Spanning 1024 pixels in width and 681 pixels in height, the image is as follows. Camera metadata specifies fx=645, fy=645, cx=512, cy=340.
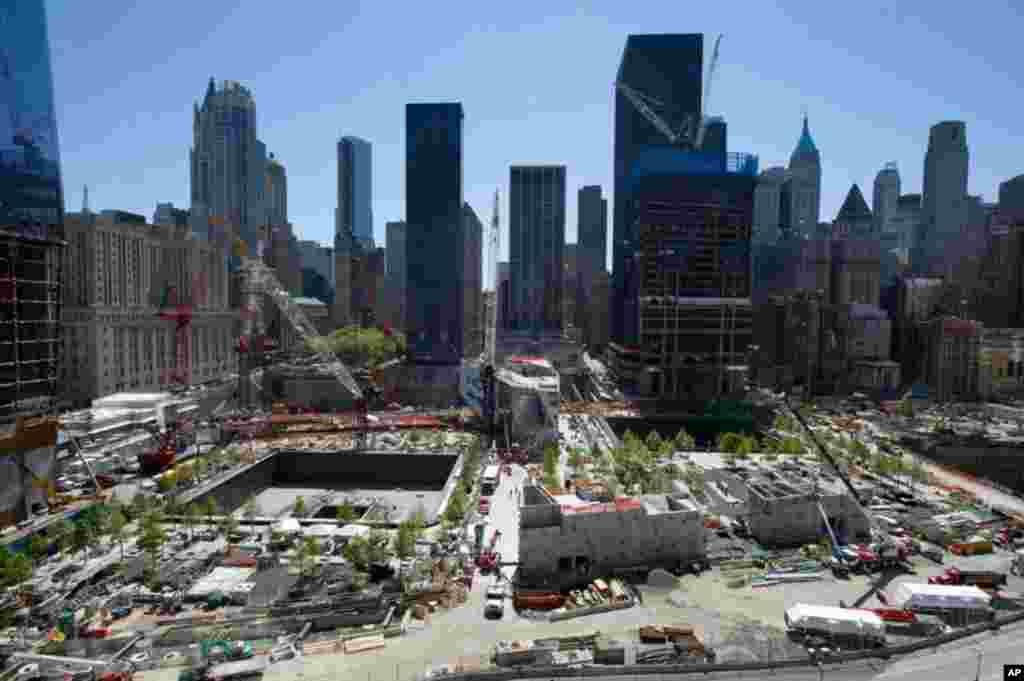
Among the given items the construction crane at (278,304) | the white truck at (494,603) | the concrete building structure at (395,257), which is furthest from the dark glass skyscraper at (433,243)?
the white truck at (494,603)

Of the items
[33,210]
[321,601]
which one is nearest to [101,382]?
[33,210]

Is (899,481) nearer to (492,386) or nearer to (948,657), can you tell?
(948,657)

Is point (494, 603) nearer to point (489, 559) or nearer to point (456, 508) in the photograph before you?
point (489, 559)

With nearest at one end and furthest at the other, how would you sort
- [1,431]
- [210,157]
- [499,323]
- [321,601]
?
[321,601], [1,431], [499,323], [210,157]

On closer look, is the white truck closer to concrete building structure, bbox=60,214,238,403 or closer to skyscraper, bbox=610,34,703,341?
concrete building structure, bbox=60,214,238,403

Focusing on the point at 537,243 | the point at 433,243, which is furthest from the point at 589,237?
the point at 433,243

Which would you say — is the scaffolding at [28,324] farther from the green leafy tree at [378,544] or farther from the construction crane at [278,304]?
the construction crane at [278,304]
